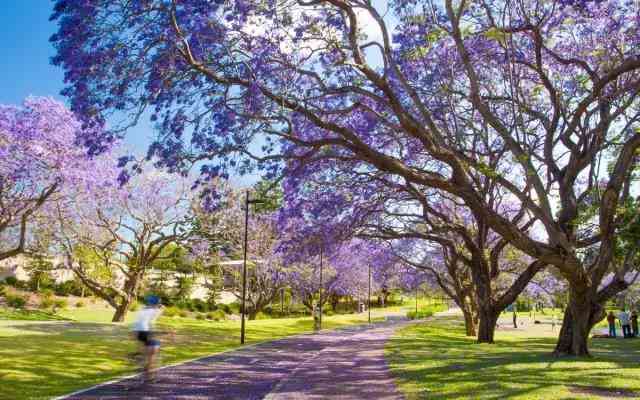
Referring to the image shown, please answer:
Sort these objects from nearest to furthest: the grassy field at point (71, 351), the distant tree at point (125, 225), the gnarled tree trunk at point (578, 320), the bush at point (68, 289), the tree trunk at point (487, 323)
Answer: the grassy field at point (71, 351)
the gnarled tree trunk at point (578, 320)
the tree trunk at point (487, 323)
the distant tree at point (125, 225)
the bush at point (68, 289)

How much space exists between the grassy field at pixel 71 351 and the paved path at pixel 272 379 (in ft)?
3.73

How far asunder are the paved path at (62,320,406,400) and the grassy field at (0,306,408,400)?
3.73 feet

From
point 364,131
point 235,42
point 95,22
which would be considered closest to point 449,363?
point 364,131

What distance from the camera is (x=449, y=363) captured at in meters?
15.1

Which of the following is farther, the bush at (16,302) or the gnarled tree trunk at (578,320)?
the bush at (16,302)

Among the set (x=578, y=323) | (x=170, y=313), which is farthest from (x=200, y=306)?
(x=578, y=323)

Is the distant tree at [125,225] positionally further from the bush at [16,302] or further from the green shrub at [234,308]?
the green shrub at [234,308]

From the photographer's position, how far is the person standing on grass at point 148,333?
10977mm

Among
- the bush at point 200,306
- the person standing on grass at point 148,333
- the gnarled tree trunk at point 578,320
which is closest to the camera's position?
the person standing on grass at point 148,333

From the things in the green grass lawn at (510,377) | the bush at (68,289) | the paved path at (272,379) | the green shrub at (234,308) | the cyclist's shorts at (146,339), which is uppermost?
the bush at (68,289)

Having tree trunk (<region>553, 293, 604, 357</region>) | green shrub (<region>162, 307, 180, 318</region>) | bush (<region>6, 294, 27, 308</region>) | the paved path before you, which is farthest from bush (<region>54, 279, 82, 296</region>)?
tree trunk (<region>553, 293, 604, 357</region>)

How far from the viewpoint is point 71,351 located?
17.1m

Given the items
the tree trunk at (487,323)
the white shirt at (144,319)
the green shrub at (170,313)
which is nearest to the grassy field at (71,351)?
the white shirt at (144,319)

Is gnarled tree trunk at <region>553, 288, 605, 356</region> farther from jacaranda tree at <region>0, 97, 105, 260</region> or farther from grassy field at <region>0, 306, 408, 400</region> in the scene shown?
jacaranda tree at <region>0, 97, 105, 260</region>
